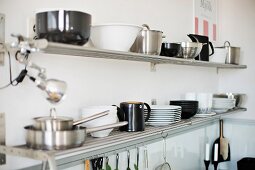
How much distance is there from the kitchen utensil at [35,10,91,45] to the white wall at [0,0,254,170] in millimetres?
185

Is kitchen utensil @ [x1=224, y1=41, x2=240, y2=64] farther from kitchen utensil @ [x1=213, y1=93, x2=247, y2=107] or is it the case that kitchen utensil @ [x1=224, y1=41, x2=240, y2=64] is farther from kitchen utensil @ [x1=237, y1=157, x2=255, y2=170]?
kitchen utensil @ [x1=237, y1=157, x2=255, y2=170]

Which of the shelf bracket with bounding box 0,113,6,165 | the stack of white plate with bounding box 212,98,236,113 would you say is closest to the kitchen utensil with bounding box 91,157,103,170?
the shelf bracket with bounding box 0,113,6,165

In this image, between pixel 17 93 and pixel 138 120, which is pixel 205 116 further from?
pixel 17 93

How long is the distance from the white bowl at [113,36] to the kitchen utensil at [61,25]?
0.28 meters

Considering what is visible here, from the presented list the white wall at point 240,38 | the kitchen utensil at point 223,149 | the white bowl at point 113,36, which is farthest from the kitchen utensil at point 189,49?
the kitchen utensil at point 223,149

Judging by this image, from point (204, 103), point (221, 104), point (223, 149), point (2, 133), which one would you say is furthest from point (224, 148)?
point (2, 133)

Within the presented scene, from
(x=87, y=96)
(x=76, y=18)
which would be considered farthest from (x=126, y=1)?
(x=76, y=18)

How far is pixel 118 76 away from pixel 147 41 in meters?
0.32

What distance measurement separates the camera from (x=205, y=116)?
7.20ft

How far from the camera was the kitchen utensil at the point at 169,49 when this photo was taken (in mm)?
1815

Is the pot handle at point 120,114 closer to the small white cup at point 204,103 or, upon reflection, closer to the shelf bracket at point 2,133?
the shelf bracket at point 2,133

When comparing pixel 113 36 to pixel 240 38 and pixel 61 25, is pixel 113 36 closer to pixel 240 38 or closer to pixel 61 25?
pixel 61 25

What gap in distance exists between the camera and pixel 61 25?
1136 millimetres

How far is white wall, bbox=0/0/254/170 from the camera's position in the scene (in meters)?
1.29
